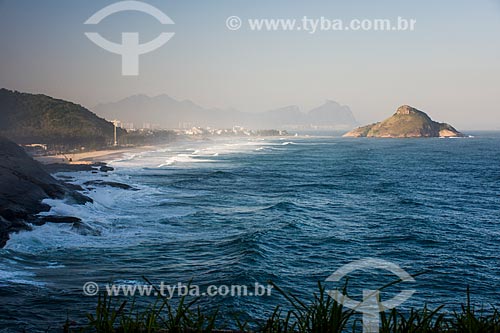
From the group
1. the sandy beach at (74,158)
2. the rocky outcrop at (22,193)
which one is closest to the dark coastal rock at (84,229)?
the rocky outcrop at (22,193)

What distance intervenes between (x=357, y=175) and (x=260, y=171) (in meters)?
13.0

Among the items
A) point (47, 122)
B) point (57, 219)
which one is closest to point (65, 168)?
point (57, 219)

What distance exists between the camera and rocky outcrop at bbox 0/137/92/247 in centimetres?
2458

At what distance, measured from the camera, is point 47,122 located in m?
109

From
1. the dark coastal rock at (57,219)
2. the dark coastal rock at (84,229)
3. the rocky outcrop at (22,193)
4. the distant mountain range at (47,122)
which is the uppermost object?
the distant mountain range at (47,122)

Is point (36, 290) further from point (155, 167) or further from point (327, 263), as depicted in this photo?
point (155, 167)

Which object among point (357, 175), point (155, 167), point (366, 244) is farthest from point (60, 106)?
point (366, 244)

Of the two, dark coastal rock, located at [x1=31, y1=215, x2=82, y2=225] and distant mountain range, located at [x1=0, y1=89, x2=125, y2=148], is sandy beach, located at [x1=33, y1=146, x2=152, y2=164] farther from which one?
dark coastal rock, located at [x1=31, y1=215, x2=82, y2=225]

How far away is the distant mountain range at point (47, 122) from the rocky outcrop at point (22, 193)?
56.2 m

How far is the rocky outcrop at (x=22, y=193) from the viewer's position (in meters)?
24.6

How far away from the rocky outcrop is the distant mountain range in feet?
184

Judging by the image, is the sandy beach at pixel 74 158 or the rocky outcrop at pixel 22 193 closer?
the rocky outcrop at pixel 22 193

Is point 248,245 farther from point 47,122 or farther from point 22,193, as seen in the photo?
point 47,122

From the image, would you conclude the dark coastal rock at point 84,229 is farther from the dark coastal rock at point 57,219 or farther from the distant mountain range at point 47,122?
the distant mountain range at point 47,122
